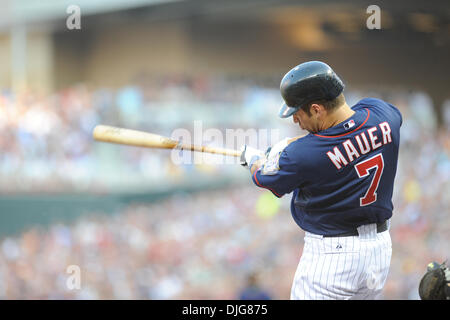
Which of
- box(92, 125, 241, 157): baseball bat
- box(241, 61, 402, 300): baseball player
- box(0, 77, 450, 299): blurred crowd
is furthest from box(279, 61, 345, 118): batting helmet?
box(0, 77, 450, 299): blurred crowd

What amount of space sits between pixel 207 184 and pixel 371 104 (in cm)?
703

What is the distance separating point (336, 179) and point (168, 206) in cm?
709

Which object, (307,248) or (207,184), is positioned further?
(207,184)

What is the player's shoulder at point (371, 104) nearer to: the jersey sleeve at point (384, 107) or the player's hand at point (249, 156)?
the jersey sleeve at point (384, 107)

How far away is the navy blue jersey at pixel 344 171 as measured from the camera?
2045 mm

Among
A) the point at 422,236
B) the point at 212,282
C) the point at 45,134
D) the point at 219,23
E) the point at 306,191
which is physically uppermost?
the point at 219,23

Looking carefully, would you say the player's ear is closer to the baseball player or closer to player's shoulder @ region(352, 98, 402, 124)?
the baseball player

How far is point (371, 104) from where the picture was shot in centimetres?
220

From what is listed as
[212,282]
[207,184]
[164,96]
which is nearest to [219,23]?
[164,96]

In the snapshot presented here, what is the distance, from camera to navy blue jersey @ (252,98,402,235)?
204 cm

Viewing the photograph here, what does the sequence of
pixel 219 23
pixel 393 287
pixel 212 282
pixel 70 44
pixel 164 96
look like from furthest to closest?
pixel 70 44 → pixel 219 23 → pixel 164 96 → pixel 212 282 → pixel 393 287

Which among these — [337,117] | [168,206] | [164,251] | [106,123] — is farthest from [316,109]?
[106,123]

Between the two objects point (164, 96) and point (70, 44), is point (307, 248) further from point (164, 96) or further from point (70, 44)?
point (70, 44)

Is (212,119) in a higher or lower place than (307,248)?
higher
